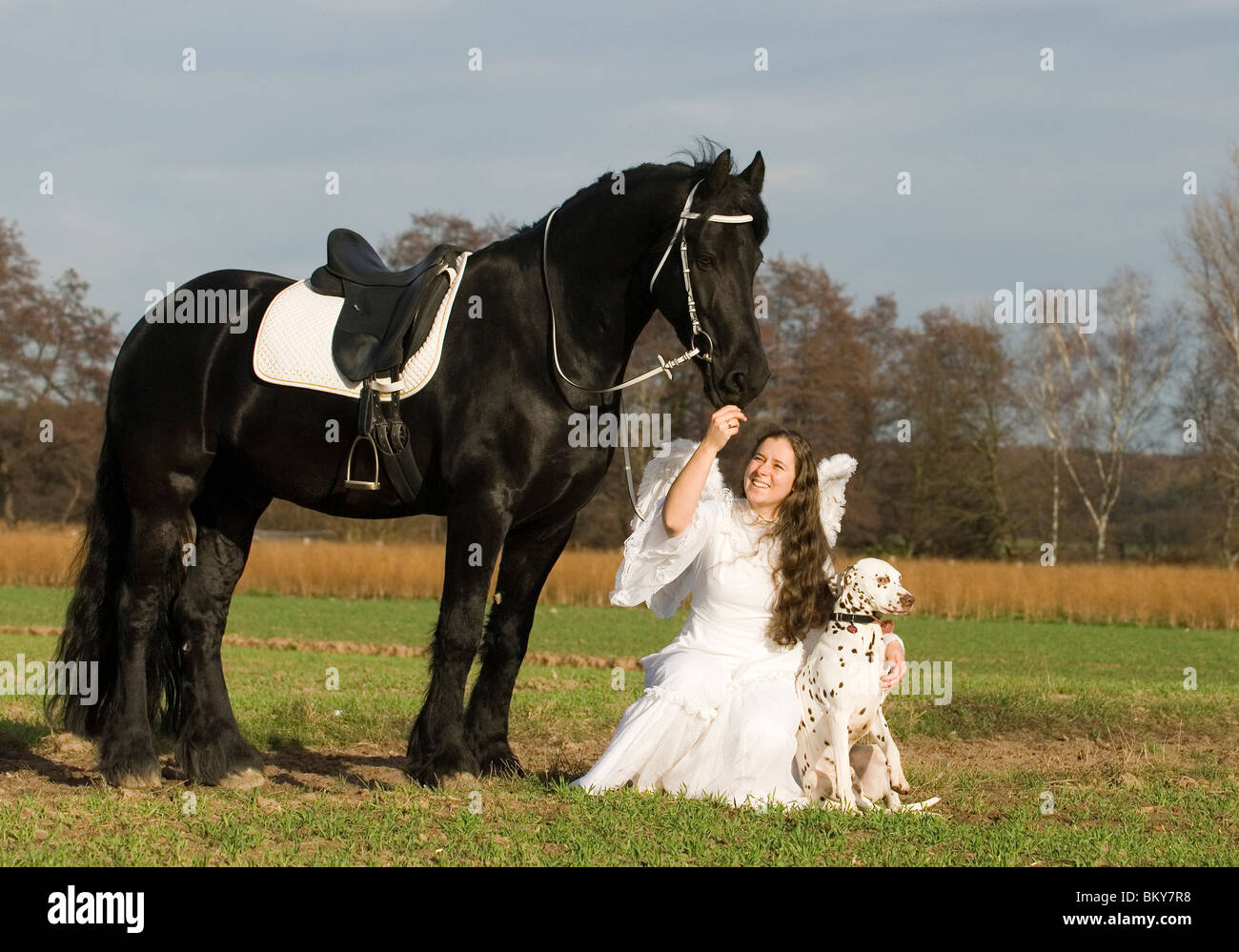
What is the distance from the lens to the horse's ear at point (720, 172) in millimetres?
5762

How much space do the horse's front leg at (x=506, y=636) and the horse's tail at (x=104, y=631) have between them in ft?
5.30

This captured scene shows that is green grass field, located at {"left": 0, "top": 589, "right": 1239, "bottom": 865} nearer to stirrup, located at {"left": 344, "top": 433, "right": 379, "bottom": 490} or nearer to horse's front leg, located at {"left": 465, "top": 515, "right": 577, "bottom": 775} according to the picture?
horse's front leg, located at {"left": 465, "top": 515, "right": 577, "bottom": 775}

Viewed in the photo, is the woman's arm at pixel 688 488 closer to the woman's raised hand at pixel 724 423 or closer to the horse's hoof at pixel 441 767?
the woman's raised hand at pixel 724 423

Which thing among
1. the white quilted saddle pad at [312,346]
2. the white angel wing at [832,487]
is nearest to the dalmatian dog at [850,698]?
the white angel wing at [832,487]

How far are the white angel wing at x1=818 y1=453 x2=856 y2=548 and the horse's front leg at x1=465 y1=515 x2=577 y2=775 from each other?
4.33 ft

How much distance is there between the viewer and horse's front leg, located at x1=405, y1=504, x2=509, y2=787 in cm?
601

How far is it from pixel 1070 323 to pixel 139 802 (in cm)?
5049

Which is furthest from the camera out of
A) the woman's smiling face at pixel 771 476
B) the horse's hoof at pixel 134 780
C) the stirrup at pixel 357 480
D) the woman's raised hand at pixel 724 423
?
the woman's smiling face at pixel 771 476

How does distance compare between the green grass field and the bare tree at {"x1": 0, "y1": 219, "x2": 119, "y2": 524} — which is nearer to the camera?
the green grass field

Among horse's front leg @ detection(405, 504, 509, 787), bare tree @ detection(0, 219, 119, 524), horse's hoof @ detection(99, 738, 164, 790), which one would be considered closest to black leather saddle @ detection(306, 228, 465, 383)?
horse's front leg @ detection(405, 504, 509, 787)

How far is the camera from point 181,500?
6723 millimetres

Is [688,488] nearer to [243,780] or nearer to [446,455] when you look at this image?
[446,455]
